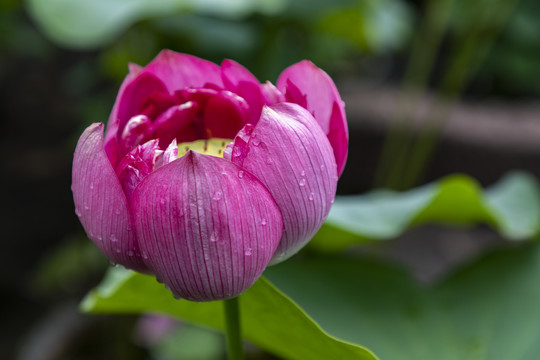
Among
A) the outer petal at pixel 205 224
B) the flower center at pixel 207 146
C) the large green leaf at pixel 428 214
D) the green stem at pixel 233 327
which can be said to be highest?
the outer petal at pixel 205 224

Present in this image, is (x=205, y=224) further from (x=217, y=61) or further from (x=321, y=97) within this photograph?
(x=217, y=61)

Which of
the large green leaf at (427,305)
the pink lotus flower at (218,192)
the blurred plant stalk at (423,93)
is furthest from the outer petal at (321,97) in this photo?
the blurred plant stalk at (423,93)

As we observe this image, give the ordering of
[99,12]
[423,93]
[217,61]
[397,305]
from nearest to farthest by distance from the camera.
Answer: [397,305] → [99,12] → [217,61] → [423,93]

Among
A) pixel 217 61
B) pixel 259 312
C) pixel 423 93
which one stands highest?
pixel 259 312

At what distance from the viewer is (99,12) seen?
0.84m

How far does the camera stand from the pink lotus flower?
25 centimetres

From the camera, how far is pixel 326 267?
56 cm

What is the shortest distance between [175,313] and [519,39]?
2.10 m

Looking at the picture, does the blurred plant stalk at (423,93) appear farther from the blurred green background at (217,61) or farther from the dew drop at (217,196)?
the dew drop at (217,196)

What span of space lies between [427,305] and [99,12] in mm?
624

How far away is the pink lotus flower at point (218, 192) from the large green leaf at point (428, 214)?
22 centimetres

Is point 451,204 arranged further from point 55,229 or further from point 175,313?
point 55,229

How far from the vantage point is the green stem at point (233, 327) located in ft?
1.01

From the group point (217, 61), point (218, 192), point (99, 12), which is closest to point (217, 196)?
point (218, 192)
